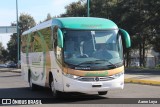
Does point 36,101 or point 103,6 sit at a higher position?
point 103,6

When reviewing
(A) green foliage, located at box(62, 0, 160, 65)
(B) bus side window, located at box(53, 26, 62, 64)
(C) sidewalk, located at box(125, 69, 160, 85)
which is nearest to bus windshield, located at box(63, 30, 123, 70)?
(B) bus side window, located at box(53, 26, 62, 64)

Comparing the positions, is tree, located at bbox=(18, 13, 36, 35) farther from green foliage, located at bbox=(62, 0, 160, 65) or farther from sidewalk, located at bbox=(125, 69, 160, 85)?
sidewalk, located at bbox=(125, 69, 160, 85)

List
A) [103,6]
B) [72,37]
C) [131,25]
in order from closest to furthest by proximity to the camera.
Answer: [72,37]
[131,25]
[103,6]

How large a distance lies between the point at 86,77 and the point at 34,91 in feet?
22.4

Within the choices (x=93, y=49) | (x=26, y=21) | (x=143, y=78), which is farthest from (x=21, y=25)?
(x=93, y=49)

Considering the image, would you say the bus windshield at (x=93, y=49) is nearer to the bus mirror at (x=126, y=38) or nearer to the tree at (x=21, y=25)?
the bus mirror at (x=126, y=38)

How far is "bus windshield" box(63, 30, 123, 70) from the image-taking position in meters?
15.7

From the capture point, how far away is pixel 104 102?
597 inches

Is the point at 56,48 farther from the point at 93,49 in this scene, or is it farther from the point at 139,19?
the point at 139,19

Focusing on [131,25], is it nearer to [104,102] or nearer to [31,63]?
[31,63]

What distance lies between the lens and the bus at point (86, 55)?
15531mm

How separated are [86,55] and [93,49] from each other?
39 cm

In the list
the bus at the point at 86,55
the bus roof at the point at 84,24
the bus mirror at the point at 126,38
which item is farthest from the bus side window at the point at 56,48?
the bus mirror at the point at 126,38

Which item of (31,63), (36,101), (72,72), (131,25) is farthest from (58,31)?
(131,25)
